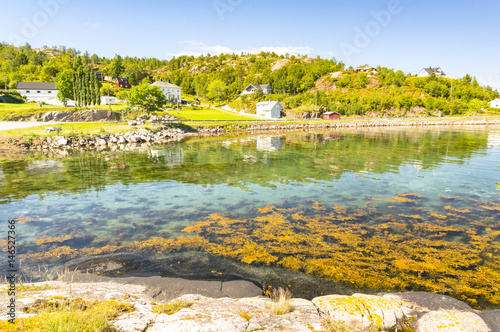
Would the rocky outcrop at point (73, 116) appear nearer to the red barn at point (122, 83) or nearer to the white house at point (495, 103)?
→ the red barn at point (122, 83)

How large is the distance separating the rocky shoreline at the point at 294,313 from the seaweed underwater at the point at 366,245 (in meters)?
1.70

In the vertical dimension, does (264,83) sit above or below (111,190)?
above

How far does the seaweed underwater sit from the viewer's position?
10406mm

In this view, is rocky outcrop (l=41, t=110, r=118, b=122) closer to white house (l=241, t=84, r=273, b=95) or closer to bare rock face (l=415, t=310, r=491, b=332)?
bare rock face (l=415, t=310, r=491, b=332)

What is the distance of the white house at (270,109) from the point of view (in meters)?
125

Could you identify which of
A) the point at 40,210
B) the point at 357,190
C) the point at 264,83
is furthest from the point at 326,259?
the point at 264,83

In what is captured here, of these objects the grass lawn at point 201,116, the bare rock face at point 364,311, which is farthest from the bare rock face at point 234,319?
the grass lawn at point 201,116

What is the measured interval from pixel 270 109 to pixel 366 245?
378 feet

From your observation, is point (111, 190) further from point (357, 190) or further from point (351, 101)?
point (351, 101)

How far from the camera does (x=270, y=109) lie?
12438 cm

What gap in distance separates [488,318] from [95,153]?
158ft

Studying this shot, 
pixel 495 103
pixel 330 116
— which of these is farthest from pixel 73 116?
pixel 495 103

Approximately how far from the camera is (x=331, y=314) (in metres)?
7.18

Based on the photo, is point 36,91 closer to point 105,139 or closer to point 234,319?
point 105,139
